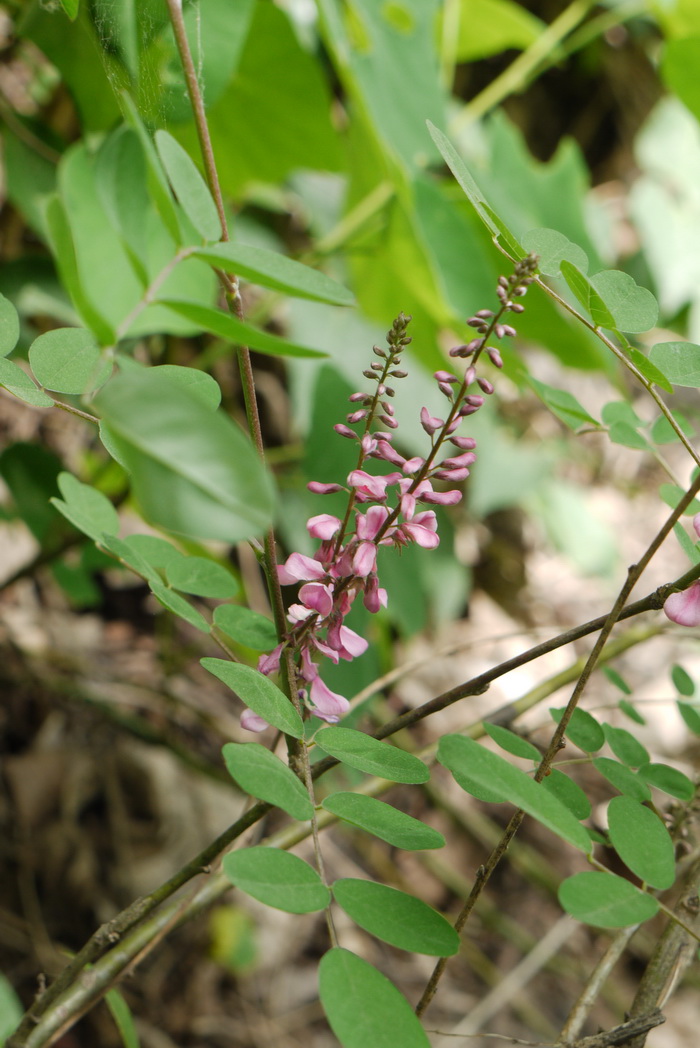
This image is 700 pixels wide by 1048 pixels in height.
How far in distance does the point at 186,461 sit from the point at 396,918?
0.24 m

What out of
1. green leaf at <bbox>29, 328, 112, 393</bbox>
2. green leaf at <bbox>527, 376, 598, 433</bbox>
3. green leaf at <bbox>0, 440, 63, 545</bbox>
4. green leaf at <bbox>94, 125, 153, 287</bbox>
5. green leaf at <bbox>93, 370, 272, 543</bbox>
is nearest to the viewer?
green leaf at <bbox>93, 370, 272, 543</bbox>

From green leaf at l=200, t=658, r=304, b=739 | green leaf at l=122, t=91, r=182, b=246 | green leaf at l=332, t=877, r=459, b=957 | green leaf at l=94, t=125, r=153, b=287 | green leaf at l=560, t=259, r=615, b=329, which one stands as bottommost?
green leaf at l=332, t=877, r=459, b=957

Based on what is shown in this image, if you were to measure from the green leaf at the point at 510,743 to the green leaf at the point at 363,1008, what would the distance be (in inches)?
4.9

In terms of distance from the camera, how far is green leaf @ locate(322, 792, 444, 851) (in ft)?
1.24

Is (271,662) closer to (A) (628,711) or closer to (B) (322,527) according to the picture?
(B) (322,527)

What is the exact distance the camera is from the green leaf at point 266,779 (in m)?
0.34

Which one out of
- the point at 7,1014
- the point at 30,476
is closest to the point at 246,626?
the point at 7,1014

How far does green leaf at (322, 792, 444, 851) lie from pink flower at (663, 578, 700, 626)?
16 centimetres

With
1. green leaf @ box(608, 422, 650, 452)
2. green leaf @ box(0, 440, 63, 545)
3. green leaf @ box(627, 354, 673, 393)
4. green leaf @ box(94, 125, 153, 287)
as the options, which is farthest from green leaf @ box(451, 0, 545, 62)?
green leaf @ box(627, 354, 673, 393)

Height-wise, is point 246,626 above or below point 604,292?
below

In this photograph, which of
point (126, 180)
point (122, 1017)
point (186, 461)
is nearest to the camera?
point (186, 461)

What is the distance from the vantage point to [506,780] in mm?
333

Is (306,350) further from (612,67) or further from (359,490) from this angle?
(612,67)

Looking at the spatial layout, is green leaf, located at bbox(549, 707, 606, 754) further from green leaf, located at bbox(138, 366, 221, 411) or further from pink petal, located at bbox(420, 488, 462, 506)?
green leaf, located at bbox(138, 366, 221, 411)
